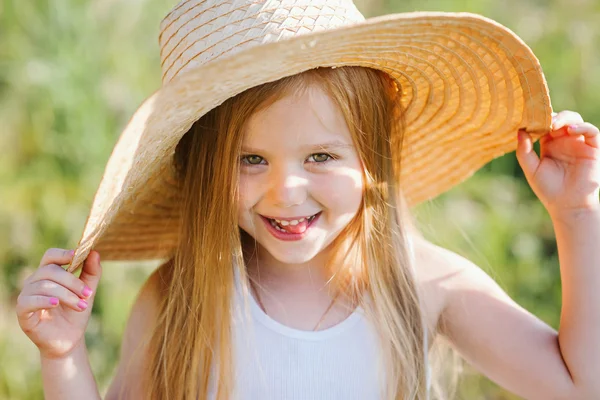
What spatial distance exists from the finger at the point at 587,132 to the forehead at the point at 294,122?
49cm

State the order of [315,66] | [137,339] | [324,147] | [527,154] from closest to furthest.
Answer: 1. [315,66]
2. [324,147]
3. [527,154]
4. [137,339]

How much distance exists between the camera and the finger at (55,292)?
1400 mm

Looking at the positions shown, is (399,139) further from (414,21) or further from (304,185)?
(414,21)

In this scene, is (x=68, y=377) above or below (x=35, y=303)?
below

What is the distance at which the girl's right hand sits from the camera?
Result: 4.59ft

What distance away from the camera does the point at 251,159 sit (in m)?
1.51

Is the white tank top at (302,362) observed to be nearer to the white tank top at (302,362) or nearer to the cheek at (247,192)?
the white tank top at (302,362)

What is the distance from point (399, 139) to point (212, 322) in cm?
59

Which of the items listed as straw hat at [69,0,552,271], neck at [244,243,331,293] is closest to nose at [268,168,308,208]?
straw hat at [69,0,552,271]

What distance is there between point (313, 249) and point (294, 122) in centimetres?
28

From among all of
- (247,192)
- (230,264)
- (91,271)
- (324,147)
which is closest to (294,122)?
(324,147)

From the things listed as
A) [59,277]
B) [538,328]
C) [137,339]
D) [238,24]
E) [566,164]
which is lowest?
[538,328]

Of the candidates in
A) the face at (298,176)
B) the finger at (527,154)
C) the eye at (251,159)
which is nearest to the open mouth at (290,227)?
the face at (298,176)

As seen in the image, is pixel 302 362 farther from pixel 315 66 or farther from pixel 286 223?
pixel 315 66
